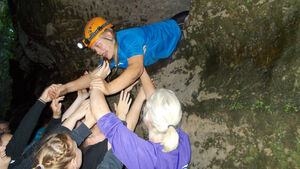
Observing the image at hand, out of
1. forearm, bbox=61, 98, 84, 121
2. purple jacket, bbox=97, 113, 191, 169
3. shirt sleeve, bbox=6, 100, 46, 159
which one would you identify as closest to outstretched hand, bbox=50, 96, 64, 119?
forearm, bbox=61, 98, 84, 121

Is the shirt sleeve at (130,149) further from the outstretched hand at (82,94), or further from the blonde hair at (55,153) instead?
the outstretched hand at (82,94)

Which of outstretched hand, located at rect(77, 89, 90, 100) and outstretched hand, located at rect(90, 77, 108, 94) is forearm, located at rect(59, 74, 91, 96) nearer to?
outstretched hand, located at rect(77, 89, 90, 100)

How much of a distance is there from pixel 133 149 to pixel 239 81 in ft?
3.95

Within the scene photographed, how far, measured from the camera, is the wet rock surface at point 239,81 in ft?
5.55

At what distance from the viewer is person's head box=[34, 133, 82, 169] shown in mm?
1641

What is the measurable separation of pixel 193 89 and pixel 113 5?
6.12 ft

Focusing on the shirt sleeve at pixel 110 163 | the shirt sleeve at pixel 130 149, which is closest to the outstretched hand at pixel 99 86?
the shirt sleeve at pixel 130 149

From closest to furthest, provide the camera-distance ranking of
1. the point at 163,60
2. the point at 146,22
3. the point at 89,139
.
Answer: the point at 89,139 < the point at 163,60 < the point at 146,22

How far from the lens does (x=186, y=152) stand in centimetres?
182

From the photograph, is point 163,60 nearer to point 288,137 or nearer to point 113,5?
point 113,5

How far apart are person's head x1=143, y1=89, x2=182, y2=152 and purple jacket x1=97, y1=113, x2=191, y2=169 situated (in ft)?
0.27

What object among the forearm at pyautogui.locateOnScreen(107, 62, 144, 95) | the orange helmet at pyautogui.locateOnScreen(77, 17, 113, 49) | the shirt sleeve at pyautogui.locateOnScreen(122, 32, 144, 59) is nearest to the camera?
the forearm at pyautogui.locateOnScreen(107, 62, 144, 95)

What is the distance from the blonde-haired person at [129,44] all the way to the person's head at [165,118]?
675mm

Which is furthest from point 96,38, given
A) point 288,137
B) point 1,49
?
point 1,49
